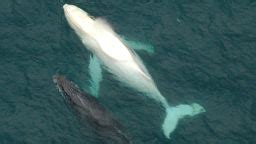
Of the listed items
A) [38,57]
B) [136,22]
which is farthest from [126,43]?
[38,57]

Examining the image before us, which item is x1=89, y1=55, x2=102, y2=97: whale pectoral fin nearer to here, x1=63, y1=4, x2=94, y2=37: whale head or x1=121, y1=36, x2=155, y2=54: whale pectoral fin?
x1=63, y1=4, x2=94, y2=37: whale head

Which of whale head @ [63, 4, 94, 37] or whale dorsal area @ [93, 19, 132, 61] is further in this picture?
whale head @ [63, 4, 94, 37]

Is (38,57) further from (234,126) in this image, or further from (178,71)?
(234,126)

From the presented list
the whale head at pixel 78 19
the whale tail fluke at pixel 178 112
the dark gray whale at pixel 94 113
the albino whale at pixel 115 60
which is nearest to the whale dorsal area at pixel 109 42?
the albino whale at pixel 115 60

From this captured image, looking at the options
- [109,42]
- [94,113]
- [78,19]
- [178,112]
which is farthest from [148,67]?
[94,113]

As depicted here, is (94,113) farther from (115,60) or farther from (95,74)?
(115,60)

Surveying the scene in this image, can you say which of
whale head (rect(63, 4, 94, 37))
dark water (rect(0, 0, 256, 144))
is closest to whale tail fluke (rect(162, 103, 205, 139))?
dark water (rect(0, 0, 256, 144))

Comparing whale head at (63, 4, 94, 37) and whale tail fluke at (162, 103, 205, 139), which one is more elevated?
whale head at (63, 4, 94, 37)
